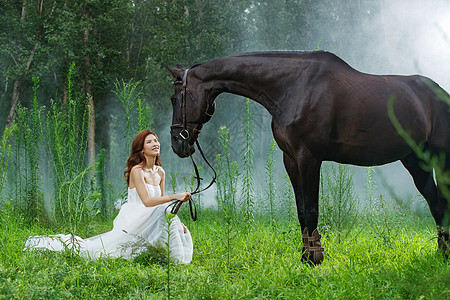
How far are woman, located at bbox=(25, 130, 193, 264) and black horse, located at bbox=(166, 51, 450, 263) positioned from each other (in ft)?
2.00

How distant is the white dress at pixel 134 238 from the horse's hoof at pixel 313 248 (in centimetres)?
114

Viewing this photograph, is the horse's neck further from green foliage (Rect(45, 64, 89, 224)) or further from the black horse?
green foliage (Rect(45, 64, 89, 224))

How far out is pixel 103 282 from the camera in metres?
3.20

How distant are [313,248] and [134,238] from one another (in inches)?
67.9

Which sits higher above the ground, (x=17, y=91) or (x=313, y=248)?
(x=17, y=91)

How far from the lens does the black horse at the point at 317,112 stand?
327cm

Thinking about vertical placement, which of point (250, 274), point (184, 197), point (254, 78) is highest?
point (254, 78)

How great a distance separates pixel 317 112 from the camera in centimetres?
326

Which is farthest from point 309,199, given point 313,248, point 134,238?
point 134,238

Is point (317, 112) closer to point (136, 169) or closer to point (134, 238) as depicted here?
point (136, 169)

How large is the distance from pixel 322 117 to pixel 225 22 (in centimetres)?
1284

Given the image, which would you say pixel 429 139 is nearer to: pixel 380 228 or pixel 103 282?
pixel 380 228

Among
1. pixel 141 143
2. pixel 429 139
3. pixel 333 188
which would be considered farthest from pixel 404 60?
pixel 141 143

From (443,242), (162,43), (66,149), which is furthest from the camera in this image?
(162,43)
